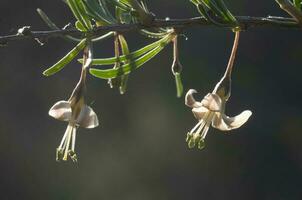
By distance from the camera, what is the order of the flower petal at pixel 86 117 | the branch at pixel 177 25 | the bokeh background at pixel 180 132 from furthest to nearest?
the bokeh background at pixel 180 132 → the flower petal at pixel 86 117 → the branch at pixel 177 25

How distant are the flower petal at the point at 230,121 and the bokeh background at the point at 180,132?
11.6ft

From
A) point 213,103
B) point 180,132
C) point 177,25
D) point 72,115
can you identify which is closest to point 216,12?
point 177,25

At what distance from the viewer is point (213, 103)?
102 cm

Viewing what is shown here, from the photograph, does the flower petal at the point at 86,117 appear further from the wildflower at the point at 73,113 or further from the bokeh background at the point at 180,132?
the bokeh background at the point at 180,132

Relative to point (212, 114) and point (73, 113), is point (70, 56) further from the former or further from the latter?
point (212, 114)

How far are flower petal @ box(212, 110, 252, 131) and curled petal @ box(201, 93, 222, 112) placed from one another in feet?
0.09

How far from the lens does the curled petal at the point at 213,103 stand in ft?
3.34

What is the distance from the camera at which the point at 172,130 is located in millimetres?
4668

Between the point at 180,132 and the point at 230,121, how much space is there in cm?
364

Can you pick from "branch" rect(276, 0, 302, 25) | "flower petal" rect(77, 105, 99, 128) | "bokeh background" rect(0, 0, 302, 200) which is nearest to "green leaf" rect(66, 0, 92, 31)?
"flower petal" rect(77, 105, 99, 128)

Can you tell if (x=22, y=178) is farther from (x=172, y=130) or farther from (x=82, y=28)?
(x=82, y=28)

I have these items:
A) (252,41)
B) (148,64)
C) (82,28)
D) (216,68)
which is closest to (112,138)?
(148,64)

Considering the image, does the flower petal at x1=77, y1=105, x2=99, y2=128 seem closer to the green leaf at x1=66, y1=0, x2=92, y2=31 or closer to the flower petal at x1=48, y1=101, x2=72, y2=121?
the flower petal at x1=48, y1=101, x2=72, y2=121

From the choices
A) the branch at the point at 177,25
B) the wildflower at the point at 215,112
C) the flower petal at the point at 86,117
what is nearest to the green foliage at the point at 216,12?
the branch at the point at 177,25
